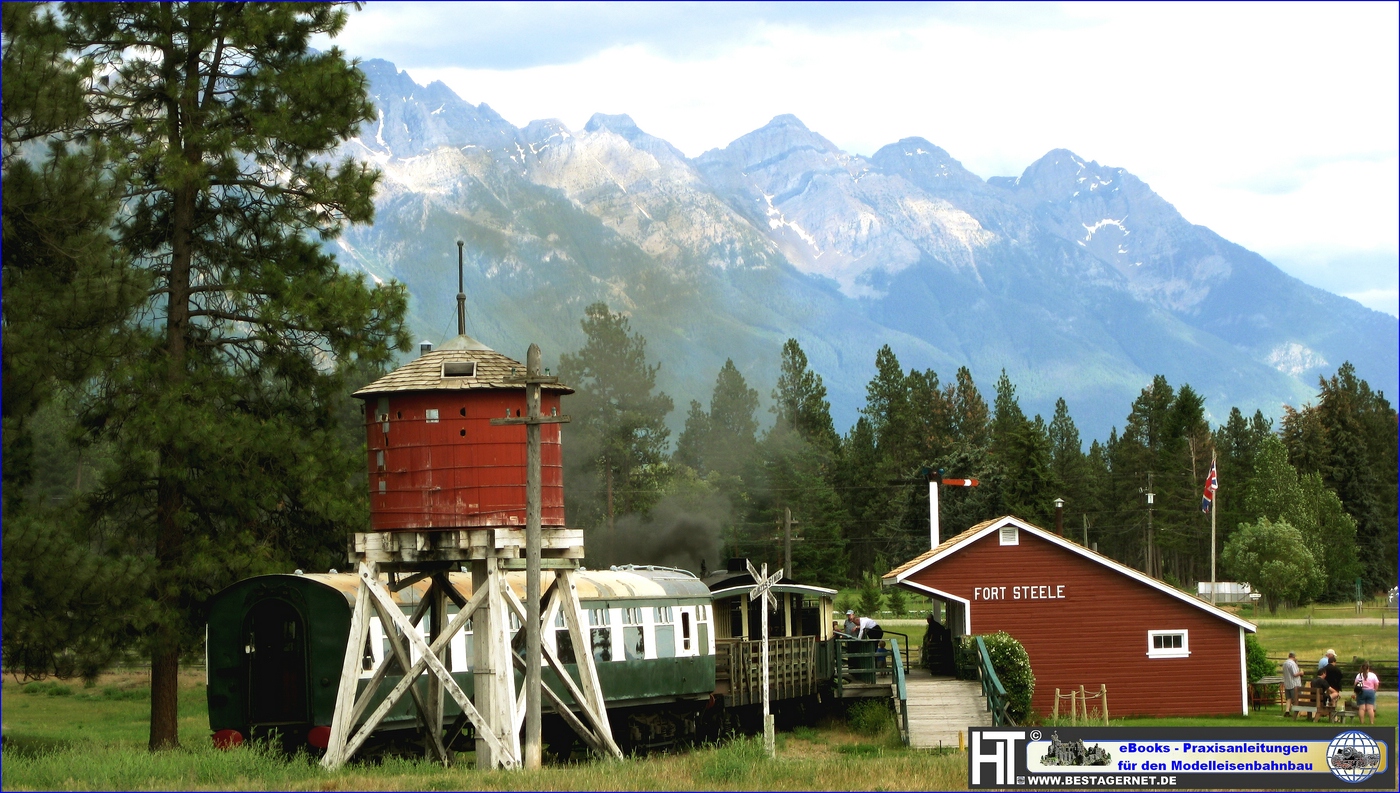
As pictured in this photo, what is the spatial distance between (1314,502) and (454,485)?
7501 cm

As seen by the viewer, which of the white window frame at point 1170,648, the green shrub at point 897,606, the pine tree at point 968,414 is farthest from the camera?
the pine tree at point 968,414

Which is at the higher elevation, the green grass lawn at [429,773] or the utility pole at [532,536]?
the utility pole at [532,536]

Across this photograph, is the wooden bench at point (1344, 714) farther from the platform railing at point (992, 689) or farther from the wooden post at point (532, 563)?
the wooden post at point (532, 563)

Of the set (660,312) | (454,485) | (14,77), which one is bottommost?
(454,485)

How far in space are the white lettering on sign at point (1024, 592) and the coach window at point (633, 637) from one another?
441 inches

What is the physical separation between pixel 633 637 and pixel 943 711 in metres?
7.83

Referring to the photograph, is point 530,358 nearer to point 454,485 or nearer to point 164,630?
point 454,485

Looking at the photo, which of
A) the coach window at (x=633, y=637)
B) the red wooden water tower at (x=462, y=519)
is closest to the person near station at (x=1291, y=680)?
the coach window at (x=633, y=637)

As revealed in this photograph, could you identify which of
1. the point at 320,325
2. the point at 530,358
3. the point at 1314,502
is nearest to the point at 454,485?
the point at 530,358

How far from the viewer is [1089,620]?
37.6 metres

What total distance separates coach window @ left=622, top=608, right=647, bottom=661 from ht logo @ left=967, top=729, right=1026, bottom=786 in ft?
41.3

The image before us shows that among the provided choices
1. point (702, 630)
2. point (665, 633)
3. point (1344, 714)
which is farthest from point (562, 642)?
point (1344, 714)

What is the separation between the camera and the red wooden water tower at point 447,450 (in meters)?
22.8

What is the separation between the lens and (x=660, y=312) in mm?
150250
